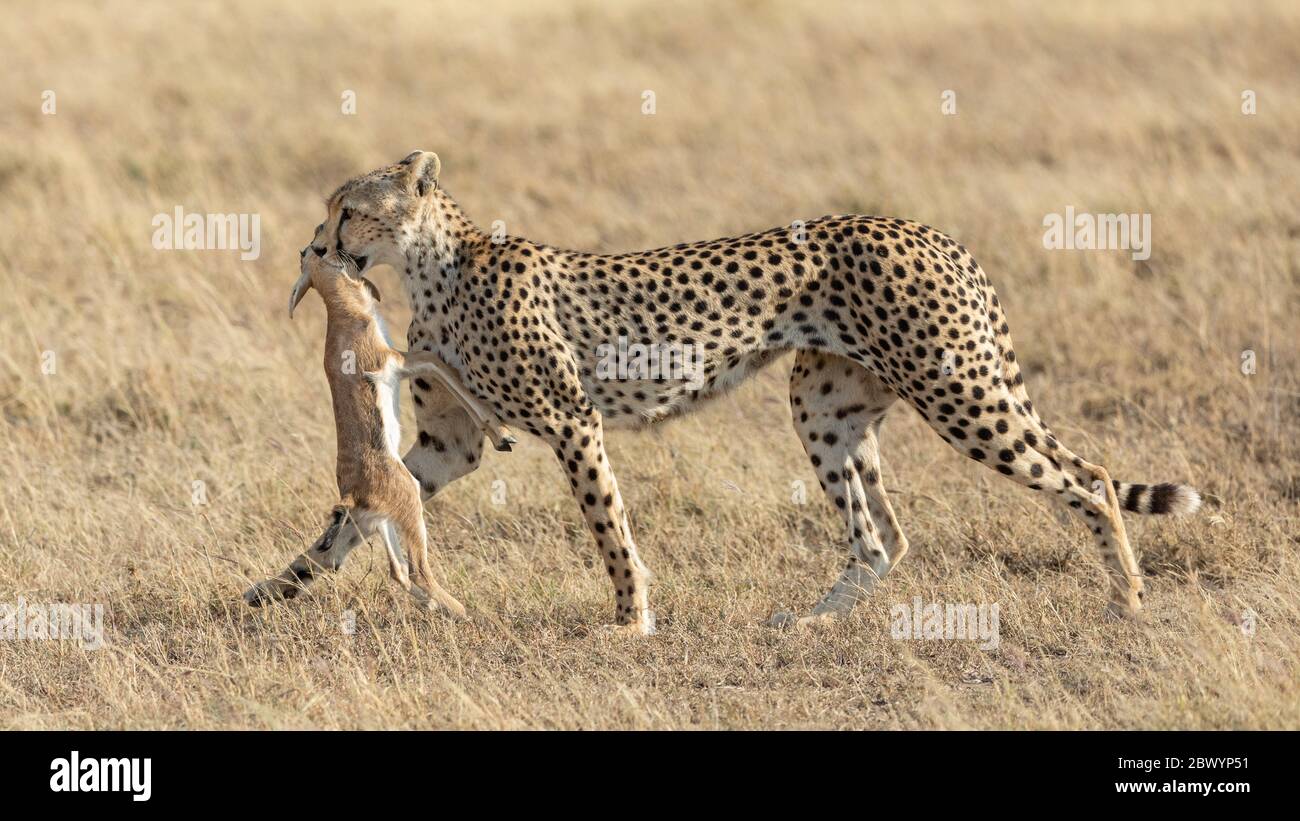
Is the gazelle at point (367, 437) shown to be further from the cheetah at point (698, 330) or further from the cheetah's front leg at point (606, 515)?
the cheetah's front leg at point (606, 515)

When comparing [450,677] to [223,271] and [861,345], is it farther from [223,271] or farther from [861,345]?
[223,271]

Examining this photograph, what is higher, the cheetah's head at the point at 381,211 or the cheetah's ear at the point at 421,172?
the cheetah's ear at the point at 421,172

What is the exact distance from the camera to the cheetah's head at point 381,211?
5789 mm
